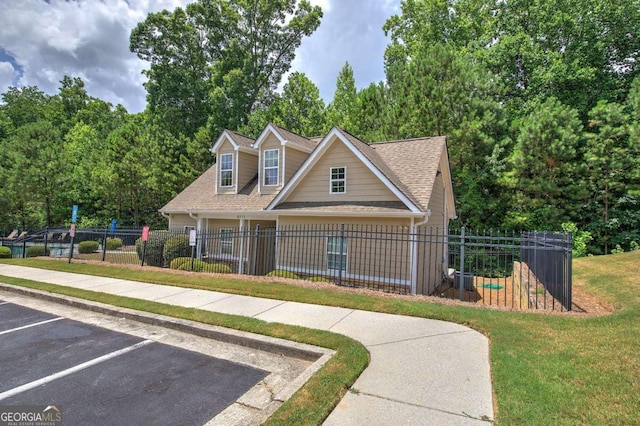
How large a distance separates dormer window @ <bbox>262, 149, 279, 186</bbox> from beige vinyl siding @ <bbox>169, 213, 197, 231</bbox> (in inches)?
210

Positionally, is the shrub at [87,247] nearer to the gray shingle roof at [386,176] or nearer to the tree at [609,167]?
the gray shingle roof at [386,176]

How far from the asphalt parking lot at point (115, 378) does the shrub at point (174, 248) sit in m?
8.23

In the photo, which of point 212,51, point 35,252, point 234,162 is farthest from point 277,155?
point 212,51

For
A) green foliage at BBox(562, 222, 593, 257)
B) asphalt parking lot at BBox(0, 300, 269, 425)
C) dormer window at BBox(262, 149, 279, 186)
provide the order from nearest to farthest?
1. asphalt parking lot at BBox(0, 300, 269, 425)
2. dormer window at BBox(262, 149, 279, 186)
3. green foliage at BBox(562, 222, 593, 257)

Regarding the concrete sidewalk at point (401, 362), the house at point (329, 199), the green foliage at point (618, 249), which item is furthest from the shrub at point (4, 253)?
the green foliage at point (618, 249)

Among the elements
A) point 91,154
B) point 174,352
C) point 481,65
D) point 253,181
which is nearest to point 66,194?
point 91,154

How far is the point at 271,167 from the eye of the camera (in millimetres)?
15508

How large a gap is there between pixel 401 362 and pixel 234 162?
567 inches

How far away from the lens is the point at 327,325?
19.9 ft

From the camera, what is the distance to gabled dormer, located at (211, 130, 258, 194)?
1683 centimetres

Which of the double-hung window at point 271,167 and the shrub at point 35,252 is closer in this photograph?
the double-hung window at point 271,167

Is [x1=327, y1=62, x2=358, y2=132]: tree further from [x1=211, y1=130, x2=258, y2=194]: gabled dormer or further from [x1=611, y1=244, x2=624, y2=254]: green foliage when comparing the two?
[x1=611, y1=244, x2=624, y2=254]: green foliage

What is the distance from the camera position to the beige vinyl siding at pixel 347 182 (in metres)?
11.9

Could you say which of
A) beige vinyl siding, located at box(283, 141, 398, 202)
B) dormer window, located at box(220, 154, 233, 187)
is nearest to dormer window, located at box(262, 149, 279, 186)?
beige vinyl siding, located at box(283, 141, 398, 202)
